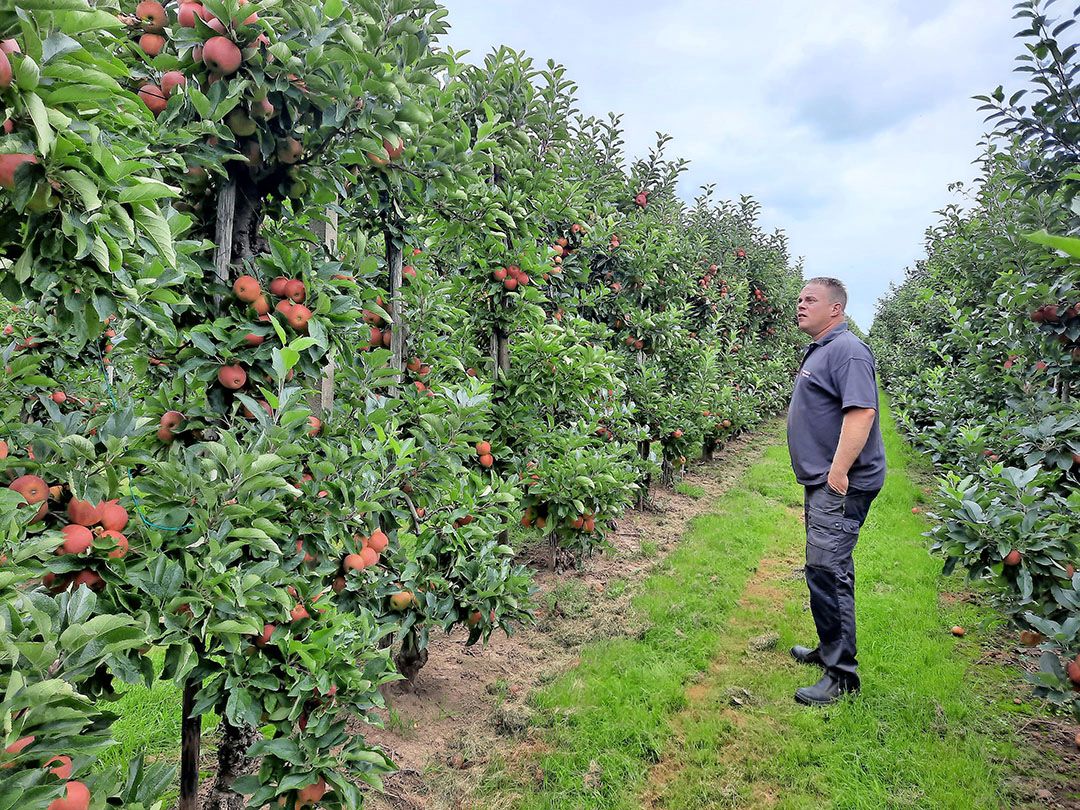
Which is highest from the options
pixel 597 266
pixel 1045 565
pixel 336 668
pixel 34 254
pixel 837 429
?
pixel 597 266

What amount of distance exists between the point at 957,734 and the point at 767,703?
3.20 ft

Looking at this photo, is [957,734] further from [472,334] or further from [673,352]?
[673,352]

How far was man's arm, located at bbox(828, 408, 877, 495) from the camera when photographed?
3.38 m

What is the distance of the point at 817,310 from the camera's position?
373 centimetres

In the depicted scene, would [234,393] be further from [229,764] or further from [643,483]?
[643,483]

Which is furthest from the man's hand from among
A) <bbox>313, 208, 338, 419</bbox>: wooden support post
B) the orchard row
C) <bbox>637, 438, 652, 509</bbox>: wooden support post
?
<bbox>637, 438, 652, 509</bbox>: wooden support post

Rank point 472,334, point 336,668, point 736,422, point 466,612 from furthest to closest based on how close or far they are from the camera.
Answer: point 736,422, point 472,334, point 466,612, point 336,668

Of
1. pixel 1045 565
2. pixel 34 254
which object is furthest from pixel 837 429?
pixel 34 254

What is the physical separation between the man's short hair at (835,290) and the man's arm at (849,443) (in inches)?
29.2

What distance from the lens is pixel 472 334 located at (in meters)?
5.20

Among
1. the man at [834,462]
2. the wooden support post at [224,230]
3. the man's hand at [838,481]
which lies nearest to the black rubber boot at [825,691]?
the man at [834,462]

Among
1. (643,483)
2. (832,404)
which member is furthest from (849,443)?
(643,483)

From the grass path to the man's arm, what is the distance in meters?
1.34

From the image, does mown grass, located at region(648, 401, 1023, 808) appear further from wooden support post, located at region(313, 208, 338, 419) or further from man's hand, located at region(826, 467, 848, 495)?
wooden support post, located at region(313, 208, 338, 419)
